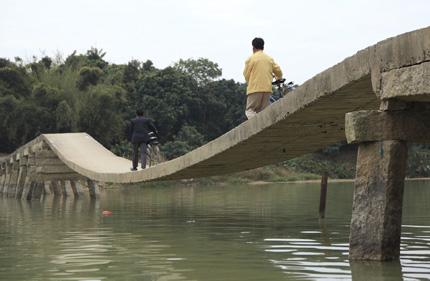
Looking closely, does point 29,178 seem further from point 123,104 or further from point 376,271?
point 376,271

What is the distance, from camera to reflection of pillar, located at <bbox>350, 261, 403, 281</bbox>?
7047 millimetres

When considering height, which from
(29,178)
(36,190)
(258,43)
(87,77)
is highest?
(87,77)

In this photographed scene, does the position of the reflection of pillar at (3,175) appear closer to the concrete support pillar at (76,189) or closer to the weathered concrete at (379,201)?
the concrete support pillar at (76,189)

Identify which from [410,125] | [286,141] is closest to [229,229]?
[286,141]

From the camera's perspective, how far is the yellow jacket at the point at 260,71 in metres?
11.5

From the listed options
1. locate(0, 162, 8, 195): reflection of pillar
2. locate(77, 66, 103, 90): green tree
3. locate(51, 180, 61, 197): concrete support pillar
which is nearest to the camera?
locate(51, 180, 61, 197): concrete support pillar

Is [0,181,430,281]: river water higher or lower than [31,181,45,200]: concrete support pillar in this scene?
lower

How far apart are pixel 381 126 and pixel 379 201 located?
69 centimetres

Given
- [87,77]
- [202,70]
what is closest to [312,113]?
[87,77]

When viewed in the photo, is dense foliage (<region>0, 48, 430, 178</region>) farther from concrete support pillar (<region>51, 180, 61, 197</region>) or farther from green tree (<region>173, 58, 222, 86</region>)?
concrete support pillar (<region>51, 180, 61, 197</region>)

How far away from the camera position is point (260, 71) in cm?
1152

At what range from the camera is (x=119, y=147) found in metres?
38.1

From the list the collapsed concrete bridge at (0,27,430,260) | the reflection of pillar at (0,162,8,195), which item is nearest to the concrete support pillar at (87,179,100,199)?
the reflection of pillar at (0,162,8,195)

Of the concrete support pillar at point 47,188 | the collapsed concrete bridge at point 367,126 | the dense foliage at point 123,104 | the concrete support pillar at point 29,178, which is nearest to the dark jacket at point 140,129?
the collapsed concrete bridge at point 367,126
